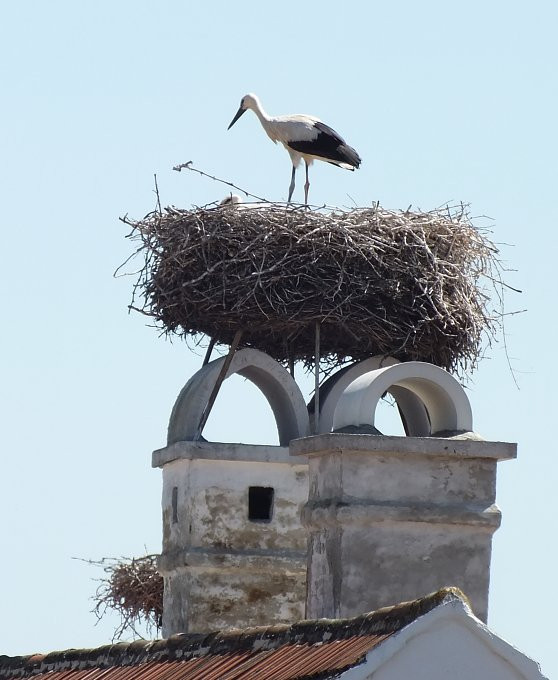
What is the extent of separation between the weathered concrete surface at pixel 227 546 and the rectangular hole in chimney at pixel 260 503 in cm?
3

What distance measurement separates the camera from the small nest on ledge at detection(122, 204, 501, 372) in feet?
46.9

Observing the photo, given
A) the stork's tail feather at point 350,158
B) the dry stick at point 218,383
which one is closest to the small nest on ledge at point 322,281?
the dry stick at point 218,383

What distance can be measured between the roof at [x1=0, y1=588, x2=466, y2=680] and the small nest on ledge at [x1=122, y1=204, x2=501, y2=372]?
3.27 meters

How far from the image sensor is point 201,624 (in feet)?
45.3

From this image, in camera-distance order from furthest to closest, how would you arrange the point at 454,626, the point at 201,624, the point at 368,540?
the point at 201,624 → the point at 368,540 → the point at 454,626

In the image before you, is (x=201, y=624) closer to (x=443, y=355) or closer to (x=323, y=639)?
(x=443, y=355)

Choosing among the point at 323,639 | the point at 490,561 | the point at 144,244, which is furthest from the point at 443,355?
the point at 323,639

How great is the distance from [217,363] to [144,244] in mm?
1117

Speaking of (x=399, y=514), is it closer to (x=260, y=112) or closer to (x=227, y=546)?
(x=227, y=546)

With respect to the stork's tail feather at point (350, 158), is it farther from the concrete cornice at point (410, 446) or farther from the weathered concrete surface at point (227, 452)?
the concrete cornice at point (410, 446)

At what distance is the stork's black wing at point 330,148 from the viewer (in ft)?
55.5

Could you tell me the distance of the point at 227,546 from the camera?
13977mm

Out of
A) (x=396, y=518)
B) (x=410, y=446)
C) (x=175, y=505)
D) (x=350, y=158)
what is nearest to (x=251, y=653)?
(x=396, y=518)

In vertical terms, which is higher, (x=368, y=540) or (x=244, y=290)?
(x=244, y=290)
